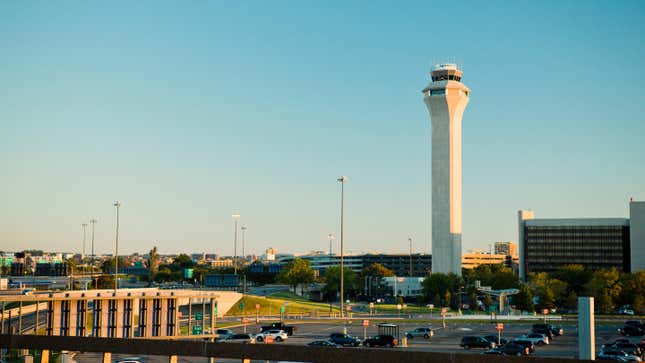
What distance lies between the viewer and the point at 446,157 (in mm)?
194500

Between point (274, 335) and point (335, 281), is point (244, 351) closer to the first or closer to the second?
point (274, 335)

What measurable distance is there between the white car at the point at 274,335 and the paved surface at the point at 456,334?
93 centimetres

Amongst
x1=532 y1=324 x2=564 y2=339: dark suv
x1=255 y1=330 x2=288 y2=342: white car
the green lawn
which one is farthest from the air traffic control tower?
x1=255 y1=330 x2=288 y2=342: white car

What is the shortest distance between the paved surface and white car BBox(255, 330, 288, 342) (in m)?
0.93

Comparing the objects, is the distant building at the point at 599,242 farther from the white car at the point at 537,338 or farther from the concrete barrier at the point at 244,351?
the concrete barrier at the point at 244,351

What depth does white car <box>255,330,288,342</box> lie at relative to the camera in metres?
71.4

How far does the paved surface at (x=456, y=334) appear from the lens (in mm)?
64250

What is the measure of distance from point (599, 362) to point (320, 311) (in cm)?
11383

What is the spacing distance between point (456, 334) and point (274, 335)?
23.3 m

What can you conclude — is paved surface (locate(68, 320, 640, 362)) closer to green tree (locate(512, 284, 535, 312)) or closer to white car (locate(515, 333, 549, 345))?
white car (locate(515, 333, 549, 345))

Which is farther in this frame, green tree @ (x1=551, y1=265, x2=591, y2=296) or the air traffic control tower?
the air traffic control tower

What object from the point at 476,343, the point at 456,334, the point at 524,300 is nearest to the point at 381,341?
the point at 476,343

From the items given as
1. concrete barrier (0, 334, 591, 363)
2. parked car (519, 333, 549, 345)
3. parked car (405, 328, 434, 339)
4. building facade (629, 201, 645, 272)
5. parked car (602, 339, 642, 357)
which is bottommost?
parked car (405, 328, 434, 339)

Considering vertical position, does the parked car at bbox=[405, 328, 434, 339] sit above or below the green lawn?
above
